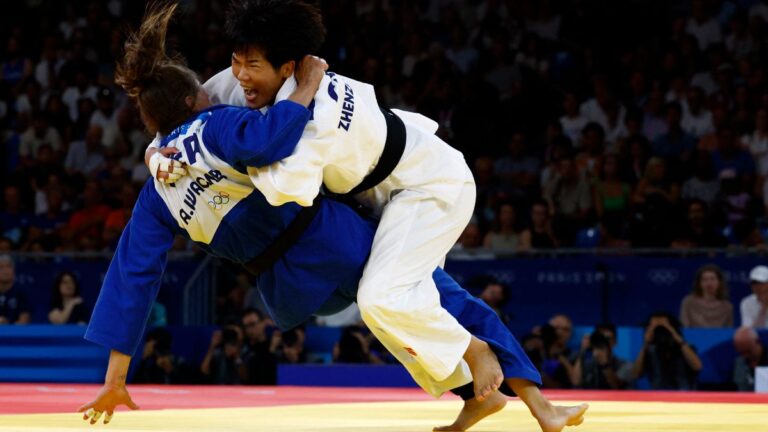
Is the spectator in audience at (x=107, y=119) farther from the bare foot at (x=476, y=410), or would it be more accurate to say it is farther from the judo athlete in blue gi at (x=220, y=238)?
the bare foot at (x=476, y=410)

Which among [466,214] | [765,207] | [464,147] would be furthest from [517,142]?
[466,214]

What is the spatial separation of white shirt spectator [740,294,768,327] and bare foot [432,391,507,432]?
14.9 ft

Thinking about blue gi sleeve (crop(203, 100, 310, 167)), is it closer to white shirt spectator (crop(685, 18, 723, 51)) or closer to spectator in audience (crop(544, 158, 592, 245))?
spectator in audience (crop(544, 158, 592, 245))

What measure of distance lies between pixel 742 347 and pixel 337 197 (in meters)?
4.53

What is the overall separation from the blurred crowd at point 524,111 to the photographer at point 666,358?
3.21 feet

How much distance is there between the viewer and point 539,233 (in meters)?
8.80

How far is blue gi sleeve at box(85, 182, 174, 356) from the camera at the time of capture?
3.48m

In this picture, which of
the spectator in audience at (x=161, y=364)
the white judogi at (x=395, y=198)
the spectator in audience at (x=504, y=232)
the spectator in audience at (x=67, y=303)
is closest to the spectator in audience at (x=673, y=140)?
the spectator in audience at (x=504, y=232)

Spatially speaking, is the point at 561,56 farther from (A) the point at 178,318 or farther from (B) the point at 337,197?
(B) the point at 337,197

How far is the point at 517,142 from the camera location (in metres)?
10.0

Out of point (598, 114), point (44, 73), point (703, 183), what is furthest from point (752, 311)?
point (44, 73)

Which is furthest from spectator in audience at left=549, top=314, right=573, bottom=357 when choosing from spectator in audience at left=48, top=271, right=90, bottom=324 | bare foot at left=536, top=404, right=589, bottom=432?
bare foot at left=536, top=404, right=589, bottom=432

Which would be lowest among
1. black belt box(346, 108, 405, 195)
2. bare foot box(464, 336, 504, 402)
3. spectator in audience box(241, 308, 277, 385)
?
spectator in audience box(241, 308, 277, 385)

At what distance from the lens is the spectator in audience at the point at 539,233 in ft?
28.7
